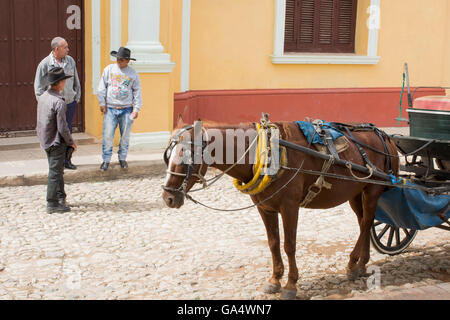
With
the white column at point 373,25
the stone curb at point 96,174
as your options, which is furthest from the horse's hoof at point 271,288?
the white column at point 373,25

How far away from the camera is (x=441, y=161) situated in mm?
6641

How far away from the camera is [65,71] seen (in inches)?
349

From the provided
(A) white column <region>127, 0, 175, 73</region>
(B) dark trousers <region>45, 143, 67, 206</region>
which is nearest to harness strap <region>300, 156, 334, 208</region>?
(B) dark trousers <region>45, 143, 67, 206</region>

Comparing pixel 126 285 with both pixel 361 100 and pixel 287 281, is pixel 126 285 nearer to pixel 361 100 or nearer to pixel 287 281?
pixel 287 281

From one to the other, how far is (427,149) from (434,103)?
0.48 meters

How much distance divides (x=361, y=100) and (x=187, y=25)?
4.03 metres

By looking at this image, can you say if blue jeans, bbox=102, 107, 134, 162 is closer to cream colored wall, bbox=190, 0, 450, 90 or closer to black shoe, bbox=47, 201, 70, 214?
black shoe, bbox=47, 201, 70, 214

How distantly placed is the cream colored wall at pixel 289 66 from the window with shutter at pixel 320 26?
237 millimetres

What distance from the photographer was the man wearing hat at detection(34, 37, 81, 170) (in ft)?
A: 28.2

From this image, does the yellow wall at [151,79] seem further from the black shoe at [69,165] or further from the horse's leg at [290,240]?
the horse's leg at [290,240]

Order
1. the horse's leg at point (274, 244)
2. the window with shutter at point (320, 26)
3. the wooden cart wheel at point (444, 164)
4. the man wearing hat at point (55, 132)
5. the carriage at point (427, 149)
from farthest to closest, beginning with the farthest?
the window with shutter at point (320, 26) → the man wearing hat at point (55, 132) → the wooden cart wheel at point (444, 164) → the carriage at point (427, 149) → the horse's leg at point (274, 244)

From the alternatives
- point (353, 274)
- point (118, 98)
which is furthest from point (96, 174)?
point (353, 274)

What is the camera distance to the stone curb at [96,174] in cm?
855
